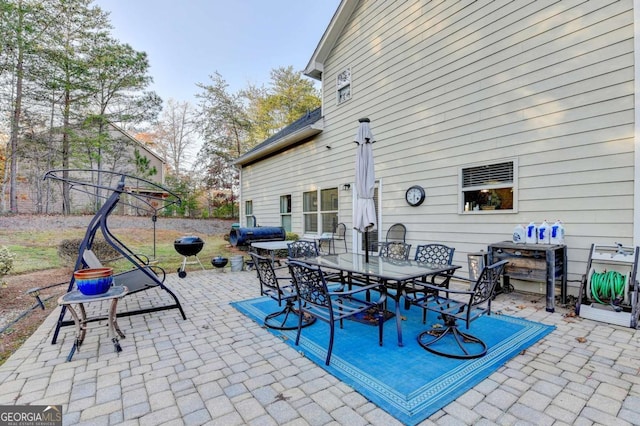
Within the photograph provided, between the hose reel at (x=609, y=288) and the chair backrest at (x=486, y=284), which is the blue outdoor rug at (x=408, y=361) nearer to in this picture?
the chair backrest at (x=486, y=284)

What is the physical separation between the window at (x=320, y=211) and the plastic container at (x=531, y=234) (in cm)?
456

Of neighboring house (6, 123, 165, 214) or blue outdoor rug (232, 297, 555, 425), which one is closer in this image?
blue outdoor rug (232, 297, 555, 425)

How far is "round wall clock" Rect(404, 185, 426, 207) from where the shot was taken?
19.4ft

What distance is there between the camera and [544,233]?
13.7 feet

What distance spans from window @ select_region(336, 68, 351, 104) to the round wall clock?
319 cm

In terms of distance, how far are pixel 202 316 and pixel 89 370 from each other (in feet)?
4.73

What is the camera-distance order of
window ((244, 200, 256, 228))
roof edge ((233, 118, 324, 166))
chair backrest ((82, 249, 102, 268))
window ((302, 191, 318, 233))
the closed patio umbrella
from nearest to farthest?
chair backrest ((82, 249, 102, 268))
the closed patio umbrella
roof edge ((233, 118, 324, 166))
window ((302, 191, 318, 233))
window ((244, 200, 256, 228))

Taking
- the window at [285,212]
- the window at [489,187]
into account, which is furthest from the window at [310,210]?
the window at [489,187]

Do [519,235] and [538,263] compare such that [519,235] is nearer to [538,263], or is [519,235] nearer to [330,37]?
[538,263]

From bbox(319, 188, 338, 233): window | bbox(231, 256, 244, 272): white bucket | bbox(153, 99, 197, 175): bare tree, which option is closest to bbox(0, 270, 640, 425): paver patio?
bbox(231, 256, 244, 272): white bucket

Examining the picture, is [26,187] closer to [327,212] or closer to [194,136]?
[194,136]

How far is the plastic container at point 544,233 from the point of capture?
4145 millimetres

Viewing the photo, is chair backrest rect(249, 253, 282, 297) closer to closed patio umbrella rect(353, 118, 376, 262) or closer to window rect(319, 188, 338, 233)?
closed patio umbrella rect(353, 118, 376, 262)

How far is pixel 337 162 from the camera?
7996mm
